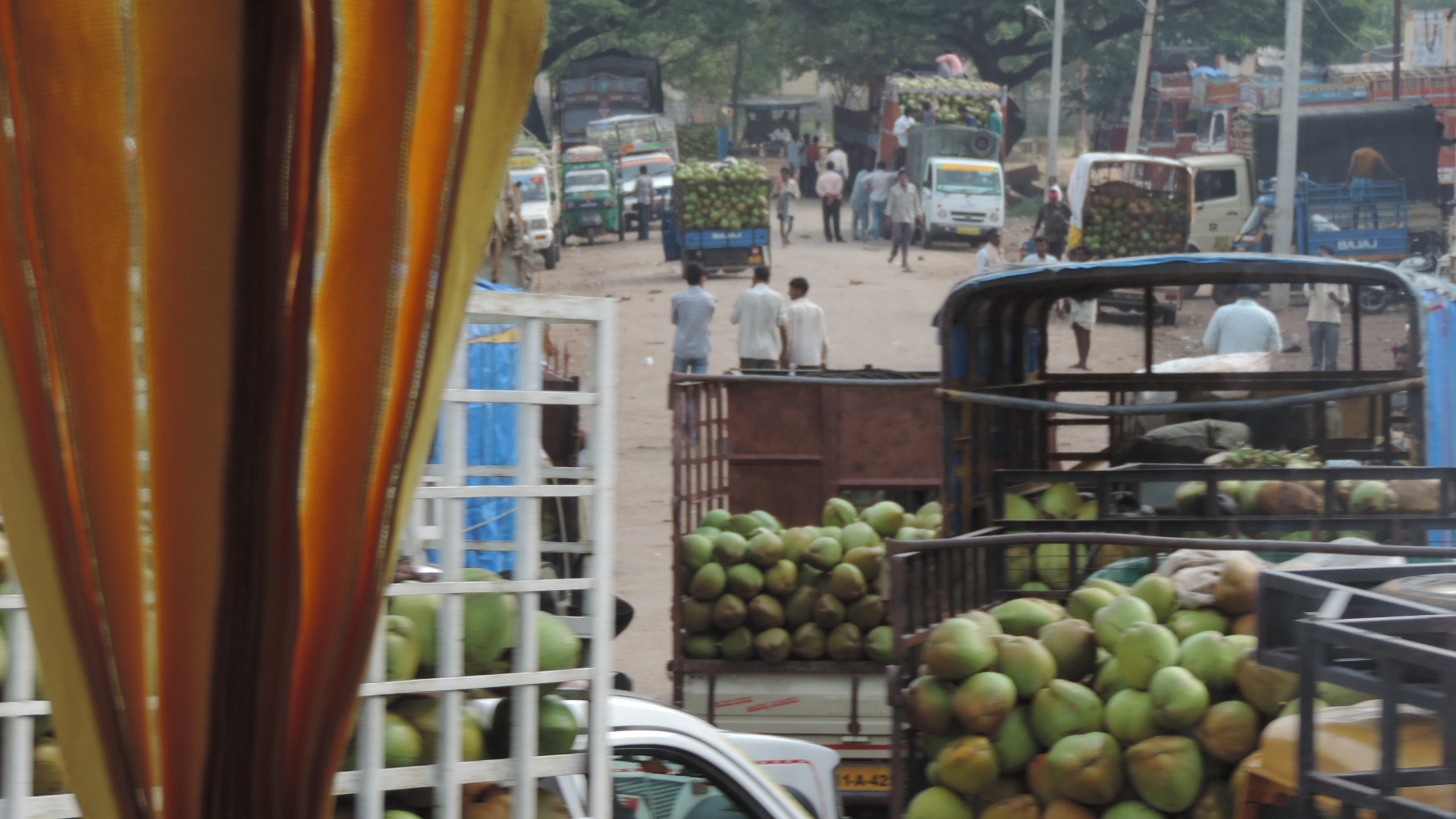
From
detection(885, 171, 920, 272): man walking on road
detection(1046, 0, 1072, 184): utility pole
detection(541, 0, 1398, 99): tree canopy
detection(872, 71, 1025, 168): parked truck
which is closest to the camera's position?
detection(885, 171, 920, 272): man walking on road

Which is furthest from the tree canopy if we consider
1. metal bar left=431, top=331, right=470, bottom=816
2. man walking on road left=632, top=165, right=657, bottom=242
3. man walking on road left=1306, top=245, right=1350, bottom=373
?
metal bar left=431, top=331, right=470, bottom=816

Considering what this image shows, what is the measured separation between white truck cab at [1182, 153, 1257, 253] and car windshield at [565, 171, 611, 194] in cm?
1329

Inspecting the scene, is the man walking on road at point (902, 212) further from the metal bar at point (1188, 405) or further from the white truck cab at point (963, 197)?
the metal bar at point (1188, 405)

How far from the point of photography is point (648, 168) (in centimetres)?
3447

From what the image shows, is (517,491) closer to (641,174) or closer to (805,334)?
(805,334)

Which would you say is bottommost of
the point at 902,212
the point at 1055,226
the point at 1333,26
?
the point at 1055,226

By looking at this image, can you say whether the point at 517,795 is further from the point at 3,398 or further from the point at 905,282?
the point at 905,282

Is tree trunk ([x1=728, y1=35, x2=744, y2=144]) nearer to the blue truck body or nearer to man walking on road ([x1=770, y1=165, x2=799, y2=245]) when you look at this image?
man walking on road ([x1=770, y1=165, x2=799, y2=245])

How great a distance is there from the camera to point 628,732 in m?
3.28

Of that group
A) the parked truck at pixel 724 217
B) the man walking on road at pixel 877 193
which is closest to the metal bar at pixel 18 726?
the parked truck at pixel 724 217

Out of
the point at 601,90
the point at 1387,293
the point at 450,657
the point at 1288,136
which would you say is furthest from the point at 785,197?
the point at 450,657

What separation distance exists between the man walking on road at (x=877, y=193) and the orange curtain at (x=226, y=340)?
30043 mm

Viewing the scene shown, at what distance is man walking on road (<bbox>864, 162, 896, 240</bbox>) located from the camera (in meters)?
31.7

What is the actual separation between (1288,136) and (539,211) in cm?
1402
